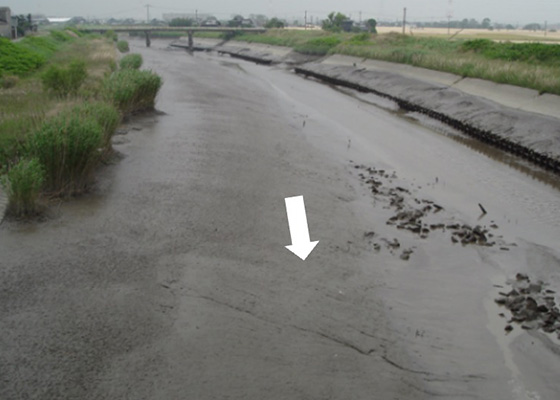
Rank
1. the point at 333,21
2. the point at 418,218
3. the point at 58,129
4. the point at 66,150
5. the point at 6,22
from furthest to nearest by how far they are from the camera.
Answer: the point at 333,21 → the point at 6,22 → the point at 418,218 → the point at 58,129 → the point at 66,150

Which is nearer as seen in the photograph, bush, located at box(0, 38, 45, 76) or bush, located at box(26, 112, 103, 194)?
bush, located at box(26, 112, 103, 194)

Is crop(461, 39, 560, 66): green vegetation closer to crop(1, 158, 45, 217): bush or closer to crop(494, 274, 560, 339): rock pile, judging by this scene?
crop(494, 274, 560, 339): rock pile

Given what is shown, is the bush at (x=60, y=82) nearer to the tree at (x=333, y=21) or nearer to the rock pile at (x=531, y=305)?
the rock pile at (x=531, y=305)

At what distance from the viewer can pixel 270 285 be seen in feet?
30.7

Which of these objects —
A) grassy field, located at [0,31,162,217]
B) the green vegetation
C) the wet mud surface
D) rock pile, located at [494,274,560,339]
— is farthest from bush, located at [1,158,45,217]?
the green vegetation

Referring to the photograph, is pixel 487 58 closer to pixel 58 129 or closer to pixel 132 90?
pixel 132 90

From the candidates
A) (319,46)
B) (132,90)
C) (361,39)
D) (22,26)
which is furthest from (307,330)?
(22,26)

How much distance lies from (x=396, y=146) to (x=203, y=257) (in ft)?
46.2

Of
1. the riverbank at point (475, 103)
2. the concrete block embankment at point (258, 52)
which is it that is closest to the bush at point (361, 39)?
the concrete block embankment at point (258, 52)

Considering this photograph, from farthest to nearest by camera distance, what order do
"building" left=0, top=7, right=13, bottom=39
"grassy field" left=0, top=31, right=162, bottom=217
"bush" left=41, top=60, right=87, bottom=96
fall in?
"building" left=0, top=7, right=13, bottom=39 → "bush" left=41, top=60, right=87, bottom=96 → "grassy field" left=0, top=31, right=162, bottom=217

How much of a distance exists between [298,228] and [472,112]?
18.2 meters

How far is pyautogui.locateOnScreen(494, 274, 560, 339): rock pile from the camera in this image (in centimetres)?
855

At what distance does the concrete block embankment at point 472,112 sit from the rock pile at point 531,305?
10856 mm

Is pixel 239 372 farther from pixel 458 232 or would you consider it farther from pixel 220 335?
pixel 458 232
